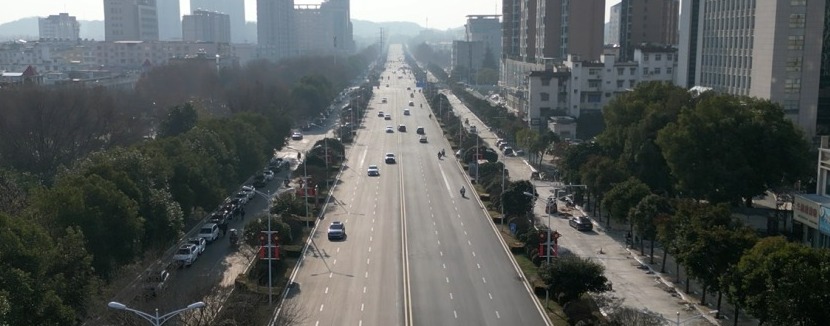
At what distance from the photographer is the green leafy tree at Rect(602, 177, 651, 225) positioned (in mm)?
37719

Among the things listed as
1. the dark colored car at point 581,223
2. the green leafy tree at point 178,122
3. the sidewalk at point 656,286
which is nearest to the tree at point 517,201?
the sidewalk at point 656,286

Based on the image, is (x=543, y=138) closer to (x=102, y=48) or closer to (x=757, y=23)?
(x=757, y=23)

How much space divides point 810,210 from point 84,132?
43.4 metres

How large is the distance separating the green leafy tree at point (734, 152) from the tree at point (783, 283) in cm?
1612

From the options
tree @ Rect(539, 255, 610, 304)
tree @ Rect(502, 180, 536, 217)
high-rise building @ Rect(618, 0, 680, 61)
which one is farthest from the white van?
high-rise building @ Rect(618, 0, 680, 61)

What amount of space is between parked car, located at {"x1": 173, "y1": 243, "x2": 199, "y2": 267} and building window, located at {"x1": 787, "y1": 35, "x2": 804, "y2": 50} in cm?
4005

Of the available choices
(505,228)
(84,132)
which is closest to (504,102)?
(84,132)

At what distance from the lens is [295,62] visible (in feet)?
487

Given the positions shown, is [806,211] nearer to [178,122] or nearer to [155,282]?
[155,282]

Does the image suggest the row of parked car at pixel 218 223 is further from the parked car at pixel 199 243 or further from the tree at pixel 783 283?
the tree at pixel 783 283

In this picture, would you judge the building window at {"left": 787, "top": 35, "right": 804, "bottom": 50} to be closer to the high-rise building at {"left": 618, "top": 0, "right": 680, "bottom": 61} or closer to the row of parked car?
the row of parked car

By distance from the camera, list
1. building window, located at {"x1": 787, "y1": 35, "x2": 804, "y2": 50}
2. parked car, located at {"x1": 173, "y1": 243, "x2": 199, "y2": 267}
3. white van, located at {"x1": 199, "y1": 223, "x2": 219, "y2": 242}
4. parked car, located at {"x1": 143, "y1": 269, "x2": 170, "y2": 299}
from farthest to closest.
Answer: building window, located at {"x1": 787, "y1": 35, "x2": 804, "y2": 50} → white van, located at {"x1": 199, "y1": 223, "x2": 219, "y2": 242} → parked car, located at {"x1": 173, "y1": 243, "x2": 199, "y2": 267} → parked car, located at {"x1": 143, "y1": 269, "x2": 170, "y2": 299}

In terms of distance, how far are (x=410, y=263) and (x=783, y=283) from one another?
15.9m

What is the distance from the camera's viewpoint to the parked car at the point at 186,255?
112 ft
